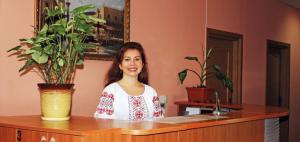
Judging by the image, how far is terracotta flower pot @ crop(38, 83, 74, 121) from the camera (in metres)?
2.39

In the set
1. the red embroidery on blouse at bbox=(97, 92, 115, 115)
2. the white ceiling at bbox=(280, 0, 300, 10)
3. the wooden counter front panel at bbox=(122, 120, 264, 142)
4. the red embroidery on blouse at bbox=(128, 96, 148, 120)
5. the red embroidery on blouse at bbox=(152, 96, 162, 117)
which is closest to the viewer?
the wooden counter front panel at bbox=(122, 120, 264, 142)

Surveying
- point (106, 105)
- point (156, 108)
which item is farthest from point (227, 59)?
point (106, 105)

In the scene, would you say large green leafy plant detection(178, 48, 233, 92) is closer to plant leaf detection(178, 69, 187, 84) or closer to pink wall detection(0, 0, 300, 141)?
plant leaf detection(178, 69, 187, 84)

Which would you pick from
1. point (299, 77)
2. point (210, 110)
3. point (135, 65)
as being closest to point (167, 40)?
point (210, 110)

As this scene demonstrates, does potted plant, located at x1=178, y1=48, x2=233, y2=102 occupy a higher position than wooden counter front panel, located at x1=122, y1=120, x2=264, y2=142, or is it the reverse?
potted plant, located at x1=178, y1=48, x2=233, y2=102

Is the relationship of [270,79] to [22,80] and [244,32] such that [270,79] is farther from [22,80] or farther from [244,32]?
[22,80]

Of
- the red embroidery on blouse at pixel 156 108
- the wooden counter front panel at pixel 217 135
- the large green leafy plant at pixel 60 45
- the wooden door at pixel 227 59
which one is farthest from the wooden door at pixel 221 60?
the large green leafy plant at pixel 60 45

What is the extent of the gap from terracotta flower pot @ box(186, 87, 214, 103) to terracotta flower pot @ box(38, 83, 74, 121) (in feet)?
6.97

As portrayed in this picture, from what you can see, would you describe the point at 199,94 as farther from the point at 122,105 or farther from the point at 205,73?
the point at 122,105

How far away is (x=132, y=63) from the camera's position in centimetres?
296

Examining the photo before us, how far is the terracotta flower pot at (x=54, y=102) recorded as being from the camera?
94.3 inches

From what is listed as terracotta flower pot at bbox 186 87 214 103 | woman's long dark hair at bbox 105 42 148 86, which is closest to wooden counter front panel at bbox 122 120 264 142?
woman's long dark hair at bbox 105 42 148 86

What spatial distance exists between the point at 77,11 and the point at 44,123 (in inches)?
27.0

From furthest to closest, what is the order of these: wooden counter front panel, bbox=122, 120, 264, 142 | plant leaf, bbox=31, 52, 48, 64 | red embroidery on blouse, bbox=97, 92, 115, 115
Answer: red embroidery on blouse, bbox=97, 92, 115, 115
plant leaf, bbox=31, 52, 48, 64
wooden counter front panel, bbox=122, 120, 264, 142
